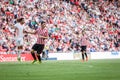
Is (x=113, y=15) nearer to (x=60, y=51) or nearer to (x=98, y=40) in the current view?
(x=98, y=40)

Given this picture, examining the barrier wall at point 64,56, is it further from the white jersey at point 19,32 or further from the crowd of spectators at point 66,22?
the white jersey at point 19,32

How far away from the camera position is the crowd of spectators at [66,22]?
104 feet

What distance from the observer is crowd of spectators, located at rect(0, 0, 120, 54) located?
31644 millimetres

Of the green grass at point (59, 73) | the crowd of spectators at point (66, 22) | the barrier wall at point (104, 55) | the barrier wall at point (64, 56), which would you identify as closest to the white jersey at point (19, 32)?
the green grass at point (59, 73)

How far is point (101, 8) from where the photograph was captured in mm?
41656

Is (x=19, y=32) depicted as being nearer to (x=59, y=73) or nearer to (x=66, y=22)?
(x=59, y=73)

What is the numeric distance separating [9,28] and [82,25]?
334 inches

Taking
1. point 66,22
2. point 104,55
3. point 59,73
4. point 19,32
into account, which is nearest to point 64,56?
point 66,22

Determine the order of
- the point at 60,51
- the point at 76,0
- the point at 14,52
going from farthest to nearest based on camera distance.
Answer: the point at 76,0
the point at 60,51
the point at 14,52

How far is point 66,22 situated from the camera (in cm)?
3622

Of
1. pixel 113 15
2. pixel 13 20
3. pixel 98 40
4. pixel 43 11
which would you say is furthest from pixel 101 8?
pixel 13 20

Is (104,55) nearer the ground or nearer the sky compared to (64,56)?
nearer the ground

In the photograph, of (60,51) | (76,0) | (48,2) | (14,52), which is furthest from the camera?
(76,0)

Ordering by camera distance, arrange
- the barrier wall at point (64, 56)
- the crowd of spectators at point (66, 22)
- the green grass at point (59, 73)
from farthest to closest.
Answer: the crowd of spectators at point (66, 22) → the barrier wall at point (64, 56) → the green grass at point (59, 73)
